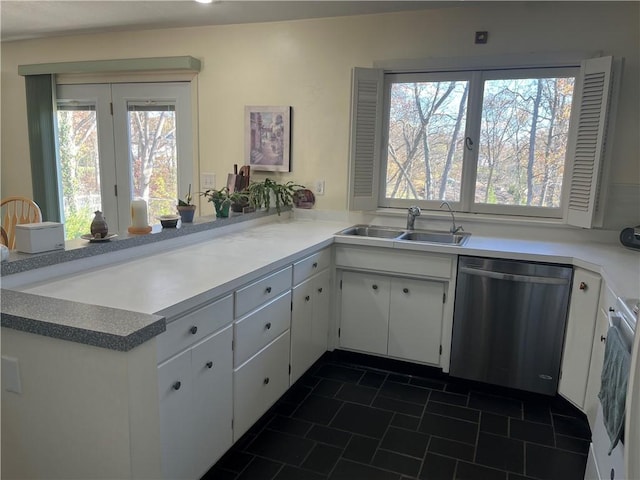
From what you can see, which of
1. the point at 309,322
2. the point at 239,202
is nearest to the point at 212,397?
the point at 309,322

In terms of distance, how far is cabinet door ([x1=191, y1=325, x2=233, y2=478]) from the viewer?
176cm

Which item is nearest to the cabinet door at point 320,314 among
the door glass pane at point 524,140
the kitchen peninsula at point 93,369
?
the kitchen peninsula at point 93,369

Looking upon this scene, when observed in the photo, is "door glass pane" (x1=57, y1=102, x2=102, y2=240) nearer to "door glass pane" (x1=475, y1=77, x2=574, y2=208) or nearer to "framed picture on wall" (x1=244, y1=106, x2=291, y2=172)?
"framed picture on wall" (x1=244, y1=106, x2=291, y2=172)

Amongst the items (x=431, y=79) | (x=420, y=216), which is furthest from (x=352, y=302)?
(x=431, y=79)

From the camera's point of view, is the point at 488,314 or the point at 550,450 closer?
the point at 550,450

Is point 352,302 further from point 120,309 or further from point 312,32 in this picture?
point 312,32

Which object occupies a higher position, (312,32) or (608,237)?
(312,32)

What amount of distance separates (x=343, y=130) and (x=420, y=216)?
87 cm

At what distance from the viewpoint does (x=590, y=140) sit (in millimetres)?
2775

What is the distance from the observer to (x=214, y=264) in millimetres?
2176

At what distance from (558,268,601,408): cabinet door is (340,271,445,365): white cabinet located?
711 mm

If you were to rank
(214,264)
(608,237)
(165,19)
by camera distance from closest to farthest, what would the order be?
(214,264) < (608,237) < (165,19)

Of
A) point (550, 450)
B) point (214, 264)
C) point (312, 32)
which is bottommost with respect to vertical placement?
point (550, 450)

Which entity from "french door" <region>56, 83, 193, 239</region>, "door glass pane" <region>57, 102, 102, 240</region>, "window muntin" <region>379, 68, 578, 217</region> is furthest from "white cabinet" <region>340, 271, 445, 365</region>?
"door glass pane" <region>57, 102, 102, 240</region>
